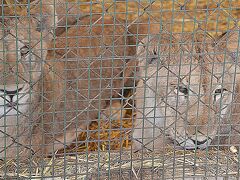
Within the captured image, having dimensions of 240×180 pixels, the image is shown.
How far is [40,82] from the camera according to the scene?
3.67m

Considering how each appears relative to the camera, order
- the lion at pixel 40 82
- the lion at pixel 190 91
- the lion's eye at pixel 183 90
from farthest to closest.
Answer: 1. the lion's eye at pixel 183 90
2. the lion at pixel 190 91
3. the lion at pixel 40 82

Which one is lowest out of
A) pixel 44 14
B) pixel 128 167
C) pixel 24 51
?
pixel 128 167

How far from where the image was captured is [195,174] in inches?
124

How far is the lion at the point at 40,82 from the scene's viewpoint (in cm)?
286

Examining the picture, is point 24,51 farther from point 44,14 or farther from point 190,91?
point 190,91

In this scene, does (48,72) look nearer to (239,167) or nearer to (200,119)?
(200,119)

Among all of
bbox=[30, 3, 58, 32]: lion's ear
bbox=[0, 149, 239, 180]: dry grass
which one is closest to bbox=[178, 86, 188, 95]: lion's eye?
bbox=[0, 149, 239, 180]: dry grass

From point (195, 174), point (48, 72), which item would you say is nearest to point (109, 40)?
point (48, 72)

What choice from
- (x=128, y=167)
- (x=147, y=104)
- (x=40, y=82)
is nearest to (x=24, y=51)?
(x=40, y=82)

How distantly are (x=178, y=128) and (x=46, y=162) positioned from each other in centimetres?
86

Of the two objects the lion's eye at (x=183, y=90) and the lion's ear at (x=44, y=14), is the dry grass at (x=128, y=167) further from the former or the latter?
the lion's ear at (x=44, y=14)

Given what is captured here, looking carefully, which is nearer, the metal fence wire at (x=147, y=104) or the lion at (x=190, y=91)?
the metal fence wire at (x=147, y=104)

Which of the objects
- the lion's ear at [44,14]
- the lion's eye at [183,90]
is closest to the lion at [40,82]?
the lion's ear at [44,14]

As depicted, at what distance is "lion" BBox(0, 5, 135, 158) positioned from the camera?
2.86m
